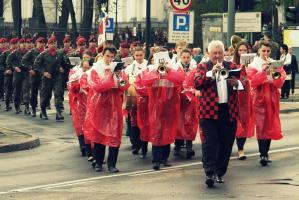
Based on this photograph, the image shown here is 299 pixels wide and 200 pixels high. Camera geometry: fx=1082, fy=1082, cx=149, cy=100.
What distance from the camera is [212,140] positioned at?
13672 mm

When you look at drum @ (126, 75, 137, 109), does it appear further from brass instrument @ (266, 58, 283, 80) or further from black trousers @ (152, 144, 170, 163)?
brass instrument @ (266, 58, 283, 80)

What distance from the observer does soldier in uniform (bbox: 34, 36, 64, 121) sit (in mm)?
24672

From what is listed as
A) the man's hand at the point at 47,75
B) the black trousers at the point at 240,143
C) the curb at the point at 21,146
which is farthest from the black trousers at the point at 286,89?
the black trousers at the point at 240,143

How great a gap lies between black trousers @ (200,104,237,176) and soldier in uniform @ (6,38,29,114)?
13.7 metres

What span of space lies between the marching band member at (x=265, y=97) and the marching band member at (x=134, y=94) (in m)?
2.32

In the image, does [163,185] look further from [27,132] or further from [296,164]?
Answer: [27,132]

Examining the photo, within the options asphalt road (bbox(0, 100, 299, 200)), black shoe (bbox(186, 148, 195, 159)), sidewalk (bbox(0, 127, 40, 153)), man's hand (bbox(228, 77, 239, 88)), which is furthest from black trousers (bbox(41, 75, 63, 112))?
man's hand (bbox(228, 77, 239, 88))

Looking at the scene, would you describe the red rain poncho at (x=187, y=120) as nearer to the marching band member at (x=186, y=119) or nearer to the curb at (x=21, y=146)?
the marching band member at (x=186, y=119)

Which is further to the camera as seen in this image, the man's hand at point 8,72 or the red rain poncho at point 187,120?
the man's hand at point 8,72

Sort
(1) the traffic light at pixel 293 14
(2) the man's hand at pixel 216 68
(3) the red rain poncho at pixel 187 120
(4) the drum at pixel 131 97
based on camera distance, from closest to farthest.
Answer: (2) the man's hand at pixel 216 68 < (3) the red rain poncho at pixel 187 120 < (4) the drum at pixel 131 97 < (1) the traffic light at pixel 293 14

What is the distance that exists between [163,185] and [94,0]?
37546 millimetres

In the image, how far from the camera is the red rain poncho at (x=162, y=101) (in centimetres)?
1570

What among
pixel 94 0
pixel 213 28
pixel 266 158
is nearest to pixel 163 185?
pixel 266 158

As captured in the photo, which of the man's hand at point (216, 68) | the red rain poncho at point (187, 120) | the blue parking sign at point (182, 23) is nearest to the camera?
the man's hand at point (216, 68)
